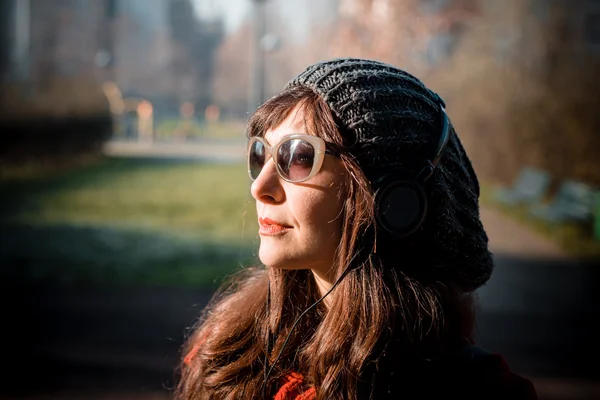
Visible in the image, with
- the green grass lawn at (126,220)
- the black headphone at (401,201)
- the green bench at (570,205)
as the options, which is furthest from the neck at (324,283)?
the green bench at (570,205)

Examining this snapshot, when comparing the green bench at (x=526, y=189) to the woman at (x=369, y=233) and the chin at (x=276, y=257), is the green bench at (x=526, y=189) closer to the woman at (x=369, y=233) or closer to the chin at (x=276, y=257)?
the woman at (x=369, y=233)

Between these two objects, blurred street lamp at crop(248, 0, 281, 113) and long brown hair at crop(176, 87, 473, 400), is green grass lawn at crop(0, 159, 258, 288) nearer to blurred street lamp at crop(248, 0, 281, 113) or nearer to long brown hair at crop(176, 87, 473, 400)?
blurred street lamp at crop(248, 0, 281, 113)

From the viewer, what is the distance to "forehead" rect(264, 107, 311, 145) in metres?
1.53

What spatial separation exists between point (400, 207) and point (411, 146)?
0.14 meters

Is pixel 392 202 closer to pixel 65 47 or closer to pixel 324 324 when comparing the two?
pixel 324 324

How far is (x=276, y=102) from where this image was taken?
1593 millimetres

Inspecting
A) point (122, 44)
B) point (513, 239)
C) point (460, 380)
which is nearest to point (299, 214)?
point (460, 380)

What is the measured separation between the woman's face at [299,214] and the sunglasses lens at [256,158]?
0.05m

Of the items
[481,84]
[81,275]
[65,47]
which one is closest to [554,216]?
[481,84]

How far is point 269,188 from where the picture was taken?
152 cm

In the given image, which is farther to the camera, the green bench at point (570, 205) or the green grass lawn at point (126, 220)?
the green grass lawn at point (126, 220)

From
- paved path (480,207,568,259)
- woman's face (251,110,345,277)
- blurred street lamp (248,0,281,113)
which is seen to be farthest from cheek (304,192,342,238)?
paved path (480,207,568,259)

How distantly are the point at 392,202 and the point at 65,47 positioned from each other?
897cm

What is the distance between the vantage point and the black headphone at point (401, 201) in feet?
4.83
